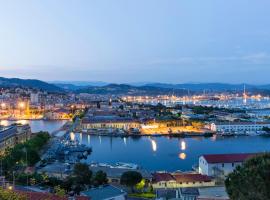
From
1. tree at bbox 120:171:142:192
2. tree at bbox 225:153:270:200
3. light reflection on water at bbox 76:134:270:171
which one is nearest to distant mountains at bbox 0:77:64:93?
light reflection on water at bbox 76:134:270:171

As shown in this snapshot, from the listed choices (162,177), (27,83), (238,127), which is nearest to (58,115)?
(238,127)

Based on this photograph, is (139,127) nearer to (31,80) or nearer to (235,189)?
(235,189)

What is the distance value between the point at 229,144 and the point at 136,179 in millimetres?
5421

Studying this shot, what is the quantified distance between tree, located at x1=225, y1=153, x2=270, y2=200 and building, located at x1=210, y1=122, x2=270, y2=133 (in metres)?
9.86

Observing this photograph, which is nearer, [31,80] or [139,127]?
[139,127]

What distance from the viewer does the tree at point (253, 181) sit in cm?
164

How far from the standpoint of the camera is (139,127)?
42.0 ft

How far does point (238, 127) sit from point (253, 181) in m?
10.3

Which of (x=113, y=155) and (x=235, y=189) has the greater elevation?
(x=235, y=189)

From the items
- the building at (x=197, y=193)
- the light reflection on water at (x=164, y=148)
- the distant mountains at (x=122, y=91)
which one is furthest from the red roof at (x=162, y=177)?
the distant mountains at (x=122, y=91)

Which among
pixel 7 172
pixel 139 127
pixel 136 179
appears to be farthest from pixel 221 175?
pixel 139 127

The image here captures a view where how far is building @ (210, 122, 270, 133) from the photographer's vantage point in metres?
11.6

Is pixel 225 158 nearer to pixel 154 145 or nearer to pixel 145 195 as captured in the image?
pixel 145 195

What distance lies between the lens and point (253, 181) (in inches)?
65.8
